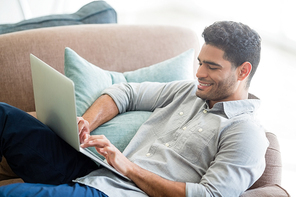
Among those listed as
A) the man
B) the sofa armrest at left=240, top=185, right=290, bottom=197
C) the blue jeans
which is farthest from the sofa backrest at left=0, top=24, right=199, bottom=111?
the sofa armrest at left=240, top=185, right=290, bottom=197

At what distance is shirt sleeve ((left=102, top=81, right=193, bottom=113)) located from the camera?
A: 165cm

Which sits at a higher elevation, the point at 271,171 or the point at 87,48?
the point at 87,48

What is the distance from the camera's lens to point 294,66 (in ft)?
8.77

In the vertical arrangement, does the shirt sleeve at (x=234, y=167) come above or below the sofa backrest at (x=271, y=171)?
above

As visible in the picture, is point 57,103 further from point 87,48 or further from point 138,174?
point 87,48

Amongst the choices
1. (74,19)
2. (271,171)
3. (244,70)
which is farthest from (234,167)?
(74,19)

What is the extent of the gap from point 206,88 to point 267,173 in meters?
0.47

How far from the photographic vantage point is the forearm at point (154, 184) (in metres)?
1.21

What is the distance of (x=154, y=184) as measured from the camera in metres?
1.25

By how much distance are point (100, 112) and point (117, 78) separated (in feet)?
1.11

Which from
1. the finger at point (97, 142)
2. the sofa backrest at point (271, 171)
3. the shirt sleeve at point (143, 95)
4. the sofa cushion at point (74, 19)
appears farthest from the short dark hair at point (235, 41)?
the sofa cushion at point (74, 19)

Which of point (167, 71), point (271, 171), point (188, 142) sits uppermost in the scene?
point (167, 71)

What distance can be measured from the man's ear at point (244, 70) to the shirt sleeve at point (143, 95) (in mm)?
305

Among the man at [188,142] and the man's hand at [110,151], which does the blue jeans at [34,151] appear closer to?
the man at [188,142]
